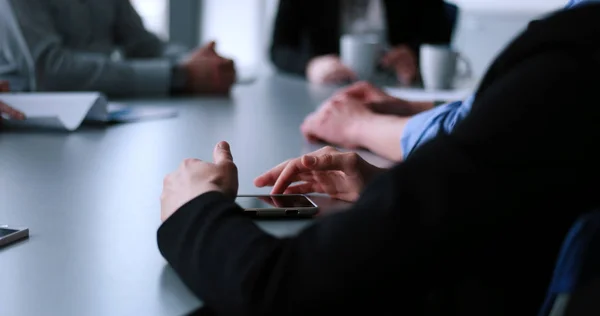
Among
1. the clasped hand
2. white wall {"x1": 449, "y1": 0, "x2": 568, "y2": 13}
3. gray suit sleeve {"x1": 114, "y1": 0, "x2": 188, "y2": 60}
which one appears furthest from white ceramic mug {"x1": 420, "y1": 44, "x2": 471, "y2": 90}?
white wall {"x1": 449, "y1": 0, "x2": 568, "y2": 13}

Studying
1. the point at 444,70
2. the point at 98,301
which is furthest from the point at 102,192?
the point at 444,70

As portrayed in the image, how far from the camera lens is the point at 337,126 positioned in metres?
1.16

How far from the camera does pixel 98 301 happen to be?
0.49m

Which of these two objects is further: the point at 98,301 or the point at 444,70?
the point at 444,70

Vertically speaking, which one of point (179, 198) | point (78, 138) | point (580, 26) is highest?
point (580, 26)

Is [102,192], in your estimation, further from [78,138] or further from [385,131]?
[385,131]

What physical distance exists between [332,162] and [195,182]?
19cm

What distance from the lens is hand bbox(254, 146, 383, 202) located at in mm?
735

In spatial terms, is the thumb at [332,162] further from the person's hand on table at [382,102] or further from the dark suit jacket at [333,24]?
the dark suit jacket at [333,24]

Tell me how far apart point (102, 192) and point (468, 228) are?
1.53ft

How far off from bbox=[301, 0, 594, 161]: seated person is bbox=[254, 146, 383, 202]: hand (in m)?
0.20

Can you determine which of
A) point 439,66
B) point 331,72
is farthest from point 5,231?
point 331,72

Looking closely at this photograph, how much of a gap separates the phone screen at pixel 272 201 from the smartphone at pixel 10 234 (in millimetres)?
206

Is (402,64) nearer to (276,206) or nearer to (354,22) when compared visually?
(354,22)
